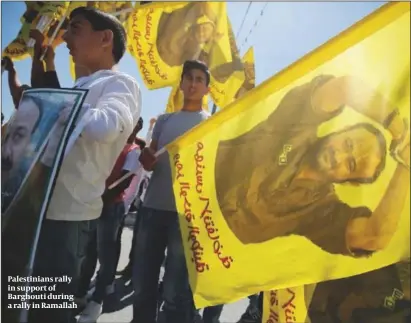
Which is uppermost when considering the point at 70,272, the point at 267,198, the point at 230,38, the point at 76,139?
the point at 230,38

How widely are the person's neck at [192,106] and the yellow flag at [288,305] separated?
29.9 inches

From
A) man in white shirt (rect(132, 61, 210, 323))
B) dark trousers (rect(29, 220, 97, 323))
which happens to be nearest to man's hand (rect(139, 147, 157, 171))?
man in white shirt (rect(132, 61, 210, 323))

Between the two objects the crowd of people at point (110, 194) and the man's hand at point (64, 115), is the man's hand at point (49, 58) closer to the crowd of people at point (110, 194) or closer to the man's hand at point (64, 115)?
the crowd of people at point (110, 194)

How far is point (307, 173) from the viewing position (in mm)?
1897

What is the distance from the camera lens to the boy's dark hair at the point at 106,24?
6.57 feet

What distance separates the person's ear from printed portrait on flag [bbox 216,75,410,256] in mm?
533

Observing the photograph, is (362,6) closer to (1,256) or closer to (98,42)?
(98,42)

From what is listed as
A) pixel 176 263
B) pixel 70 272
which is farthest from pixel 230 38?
pixel 70 272

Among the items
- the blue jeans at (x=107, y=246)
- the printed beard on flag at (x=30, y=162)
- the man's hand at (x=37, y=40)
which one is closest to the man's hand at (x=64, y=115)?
the printed beard on flag at (x=30, y=162)

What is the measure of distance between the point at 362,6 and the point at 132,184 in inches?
43.1

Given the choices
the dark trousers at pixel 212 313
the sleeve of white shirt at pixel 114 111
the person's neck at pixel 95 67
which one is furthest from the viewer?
the dark trousers at pixel 212 313

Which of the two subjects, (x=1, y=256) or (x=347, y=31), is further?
(x=1, y=256)

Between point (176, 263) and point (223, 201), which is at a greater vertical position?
point (223, 201)

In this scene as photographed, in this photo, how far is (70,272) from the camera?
1.94 m
